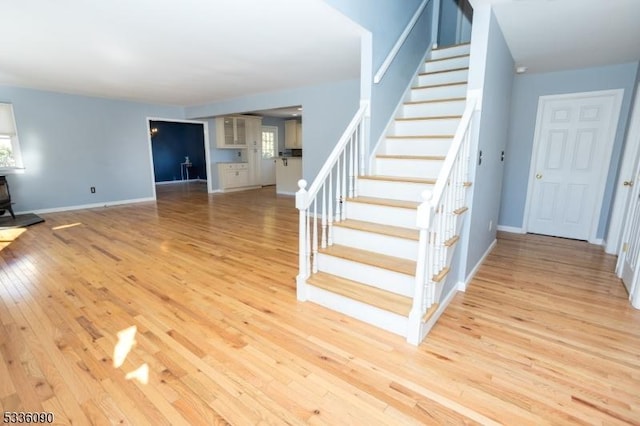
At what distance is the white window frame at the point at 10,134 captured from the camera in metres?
5.51

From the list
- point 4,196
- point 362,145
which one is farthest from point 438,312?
point 4,196

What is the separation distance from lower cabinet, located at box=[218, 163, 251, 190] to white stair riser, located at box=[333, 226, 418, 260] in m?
6.98

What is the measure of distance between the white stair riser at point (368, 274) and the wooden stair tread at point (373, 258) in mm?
28

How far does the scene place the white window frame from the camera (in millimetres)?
5508

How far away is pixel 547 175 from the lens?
447cm

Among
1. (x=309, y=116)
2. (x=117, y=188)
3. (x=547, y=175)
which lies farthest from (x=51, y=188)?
(x=547, y=175)

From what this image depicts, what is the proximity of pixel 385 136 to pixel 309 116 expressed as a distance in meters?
2.70

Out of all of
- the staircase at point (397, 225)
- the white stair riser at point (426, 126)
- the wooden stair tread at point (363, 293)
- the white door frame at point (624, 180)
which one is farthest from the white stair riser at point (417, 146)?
the white door frame at point (624, 180)

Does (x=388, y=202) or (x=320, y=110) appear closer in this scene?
(x=388, y=202)

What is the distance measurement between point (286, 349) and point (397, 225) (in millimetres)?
1400

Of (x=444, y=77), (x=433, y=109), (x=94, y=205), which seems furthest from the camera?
(x=94, y=205)

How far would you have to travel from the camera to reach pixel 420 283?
1959 millimetres

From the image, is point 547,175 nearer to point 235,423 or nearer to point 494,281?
point 494,281

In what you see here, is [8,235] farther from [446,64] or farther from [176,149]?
[176,149]
